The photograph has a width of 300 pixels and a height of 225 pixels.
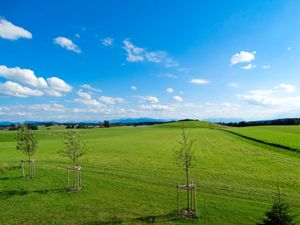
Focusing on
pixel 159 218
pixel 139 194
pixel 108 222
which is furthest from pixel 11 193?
pixel 159 218

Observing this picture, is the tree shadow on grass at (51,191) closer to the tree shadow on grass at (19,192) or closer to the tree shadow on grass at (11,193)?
the tree shadow on grass at (19,192)

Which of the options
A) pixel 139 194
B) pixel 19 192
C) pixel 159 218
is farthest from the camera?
pixel 19 192

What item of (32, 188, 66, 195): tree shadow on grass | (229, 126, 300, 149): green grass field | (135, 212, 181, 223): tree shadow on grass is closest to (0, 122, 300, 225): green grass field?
(32, 188, 66, 195): tree shadow on grass

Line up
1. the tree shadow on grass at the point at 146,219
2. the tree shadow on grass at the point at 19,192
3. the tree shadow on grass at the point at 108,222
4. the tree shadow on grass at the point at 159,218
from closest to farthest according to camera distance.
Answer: the tree shadow on grass at the point at 108,222
the tree shadow on grass at the point at 146,219
the tree shadow on grass at the point at 159,218
the tree shadow on grass at the point at 19,192

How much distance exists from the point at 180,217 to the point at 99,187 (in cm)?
868

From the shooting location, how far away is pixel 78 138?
79.4 ft

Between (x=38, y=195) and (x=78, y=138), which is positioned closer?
(x=38, y=195)

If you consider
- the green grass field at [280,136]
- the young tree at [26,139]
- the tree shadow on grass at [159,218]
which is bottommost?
the tree shadow on grass at [159,218]

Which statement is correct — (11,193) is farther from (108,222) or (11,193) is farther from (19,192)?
(108,222)

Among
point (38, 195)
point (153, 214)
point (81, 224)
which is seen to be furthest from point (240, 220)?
point (38, 195)

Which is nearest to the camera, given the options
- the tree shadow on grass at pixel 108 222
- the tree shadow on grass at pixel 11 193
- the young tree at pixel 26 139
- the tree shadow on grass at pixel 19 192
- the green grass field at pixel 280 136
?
the tree shadow on grass at pixel 108 222

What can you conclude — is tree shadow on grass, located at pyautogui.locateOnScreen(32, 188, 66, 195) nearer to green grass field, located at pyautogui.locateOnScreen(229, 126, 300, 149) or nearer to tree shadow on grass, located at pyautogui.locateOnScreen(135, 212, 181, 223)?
tree shadow on grass, located at pyautogui.locateOnScreen(135, 212, 181, 223)

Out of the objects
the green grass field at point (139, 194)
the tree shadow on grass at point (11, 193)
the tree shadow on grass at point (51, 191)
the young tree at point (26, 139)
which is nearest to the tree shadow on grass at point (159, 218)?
the green grass field at point (139, 194)

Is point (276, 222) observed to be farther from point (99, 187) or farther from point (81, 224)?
point (99, 187)
